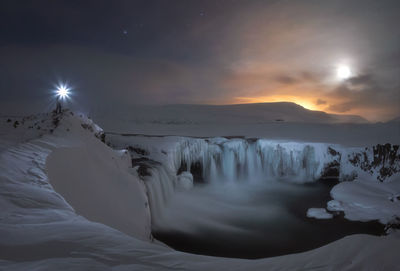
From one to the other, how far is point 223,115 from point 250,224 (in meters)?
26.0

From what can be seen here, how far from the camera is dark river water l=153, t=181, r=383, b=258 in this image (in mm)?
7566

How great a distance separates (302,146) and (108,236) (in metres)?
14.7

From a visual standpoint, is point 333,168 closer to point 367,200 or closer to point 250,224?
point 367,200

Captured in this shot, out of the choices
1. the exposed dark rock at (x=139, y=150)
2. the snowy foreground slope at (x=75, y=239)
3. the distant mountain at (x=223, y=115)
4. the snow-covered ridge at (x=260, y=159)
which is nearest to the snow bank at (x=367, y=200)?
the snow-covered ridge at (x=260, y=159)

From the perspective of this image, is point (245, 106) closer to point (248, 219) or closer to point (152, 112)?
point (152, 112)

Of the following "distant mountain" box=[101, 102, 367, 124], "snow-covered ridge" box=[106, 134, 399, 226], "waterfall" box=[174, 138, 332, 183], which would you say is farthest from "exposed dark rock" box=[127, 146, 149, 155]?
"distant mountain" box=[101, 102, 367, 124]

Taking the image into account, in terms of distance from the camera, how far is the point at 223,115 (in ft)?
113

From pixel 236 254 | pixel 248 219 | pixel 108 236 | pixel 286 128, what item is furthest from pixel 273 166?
pixel 108 236

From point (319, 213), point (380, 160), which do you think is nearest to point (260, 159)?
point (319, 213)

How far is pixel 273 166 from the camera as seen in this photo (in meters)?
15.7

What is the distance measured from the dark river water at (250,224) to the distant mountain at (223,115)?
50.0ft

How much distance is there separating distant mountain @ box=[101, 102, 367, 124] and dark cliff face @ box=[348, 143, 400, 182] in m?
14.4

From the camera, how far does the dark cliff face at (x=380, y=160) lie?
A: 10.9 metres

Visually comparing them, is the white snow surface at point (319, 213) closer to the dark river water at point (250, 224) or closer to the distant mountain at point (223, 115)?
the dark river water at point (250, 224)
